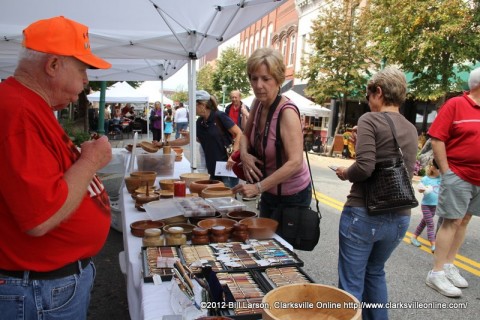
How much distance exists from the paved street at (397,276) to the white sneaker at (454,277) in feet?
0.22

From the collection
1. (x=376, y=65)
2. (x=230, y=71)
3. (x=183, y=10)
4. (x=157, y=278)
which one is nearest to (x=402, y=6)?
(x=376, y=65)

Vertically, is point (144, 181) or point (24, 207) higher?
point (24, 207)

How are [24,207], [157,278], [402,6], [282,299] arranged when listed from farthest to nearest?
1. [402,6]
2. [157,278]
3. [282,299]
4. [24,207]

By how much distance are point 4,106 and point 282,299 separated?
1017mm

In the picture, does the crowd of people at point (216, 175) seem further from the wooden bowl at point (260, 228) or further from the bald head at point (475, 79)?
the wooden bowl at point (260, 228)

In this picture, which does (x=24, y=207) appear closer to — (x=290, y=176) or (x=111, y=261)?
(x=290, y=176)

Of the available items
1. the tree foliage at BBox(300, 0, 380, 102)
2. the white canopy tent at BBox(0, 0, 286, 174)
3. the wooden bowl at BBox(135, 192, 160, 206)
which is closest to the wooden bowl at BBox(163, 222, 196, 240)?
the wooden bowl at BBox(135, 192, 160, 206)

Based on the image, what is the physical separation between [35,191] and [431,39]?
36.3 ft

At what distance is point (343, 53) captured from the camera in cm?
1571

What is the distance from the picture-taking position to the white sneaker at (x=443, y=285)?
3332 mm

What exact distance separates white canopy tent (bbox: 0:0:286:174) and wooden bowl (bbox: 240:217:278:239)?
8.03 ft

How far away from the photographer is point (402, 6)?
10633 millimetres

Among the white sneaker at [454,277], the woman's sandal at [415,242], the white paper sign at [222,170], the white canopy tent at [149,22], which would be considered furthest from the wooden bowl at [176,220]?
the woman's sandal at [415,242]

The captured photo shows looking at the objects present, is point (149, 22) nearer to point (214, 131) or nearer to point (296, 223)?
point (214, 131)
